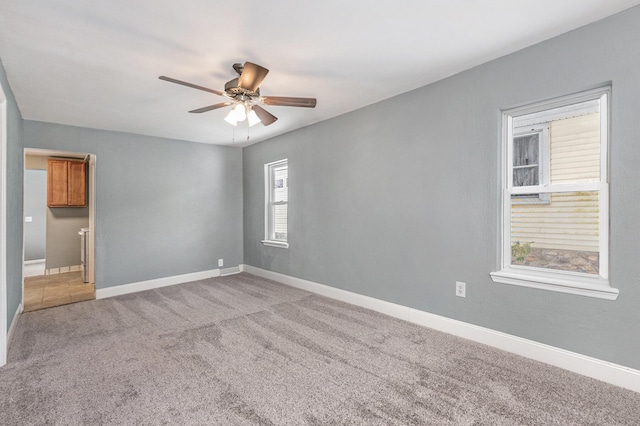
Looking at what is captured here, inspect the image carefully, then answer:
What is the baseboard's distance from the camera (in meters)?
2.06

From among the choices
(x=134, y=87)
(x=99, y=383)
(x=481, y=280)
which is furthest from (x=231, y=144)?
(x=481, y=280)

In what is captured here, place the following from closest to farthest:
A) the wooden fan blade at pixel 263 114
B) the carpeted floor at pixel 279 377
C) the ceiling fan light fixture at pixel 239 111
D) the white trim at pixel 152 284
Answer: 1. the carpeted floor at pixel 279 377
2. the ceiling fan light fixture at pixel 239 111
3. the wooden fan blade at pixel 263 114
4. the white trim at pixel 152 284

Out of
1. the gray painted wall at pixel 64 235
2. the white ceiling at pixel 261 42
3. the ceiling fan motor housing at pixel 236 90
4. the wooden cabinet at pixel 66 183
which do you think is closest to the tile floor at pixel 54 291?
the gray painted wall at pixel 64 235

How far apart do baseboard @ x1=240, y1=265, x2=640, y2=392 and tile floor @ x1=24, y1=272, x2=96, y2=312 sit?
148 inches

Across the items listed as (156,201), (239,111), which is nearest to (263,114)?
(239,111)

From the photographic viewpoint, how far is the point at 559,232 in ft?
8.15

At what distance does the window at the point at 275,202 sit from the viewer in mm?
5289

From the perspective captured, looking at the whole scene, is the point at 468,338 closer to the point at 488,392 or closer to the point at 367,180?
the point at 488,392

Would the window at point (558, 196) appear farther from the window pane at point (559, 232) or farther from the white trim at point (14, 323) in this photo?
the white trim at point (14, 323)

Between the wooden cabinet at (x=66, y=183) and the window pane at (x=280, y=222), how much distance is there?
3.82 metres

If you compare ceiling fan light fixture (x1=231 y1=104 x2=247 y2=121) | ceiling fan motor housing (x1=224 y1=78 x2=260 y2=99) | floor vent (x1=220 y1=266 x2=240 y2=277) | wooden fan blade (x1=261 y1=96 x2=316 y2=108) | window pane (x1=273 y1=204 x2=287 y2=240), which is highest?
ceiling fan motor housing (x1=224 y1=78 x2=260 y2=99)

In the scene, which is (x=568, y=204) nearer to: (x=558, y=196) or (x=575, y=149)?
(x=558, y=196)

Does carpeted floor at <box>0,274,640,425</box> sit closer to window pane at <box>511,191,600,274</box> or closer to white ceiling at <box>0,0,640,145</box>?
window pane at <box>511,191,600,274</box>

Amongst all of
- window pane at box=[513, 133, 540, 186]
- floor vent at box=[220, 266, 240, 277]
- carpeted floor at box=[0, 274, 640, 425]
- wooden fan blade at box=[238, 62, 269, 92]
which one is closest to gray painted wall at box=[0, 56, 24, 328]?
carpeted floor at box=[0, 274, 640, 425]
